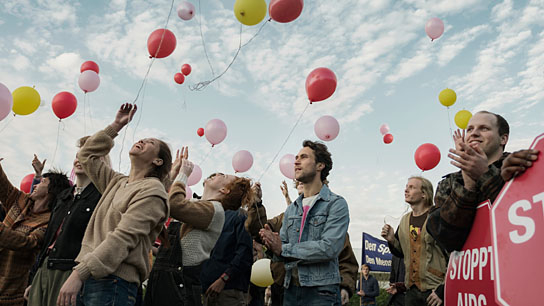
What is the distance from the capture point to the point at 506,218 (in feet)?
3.95

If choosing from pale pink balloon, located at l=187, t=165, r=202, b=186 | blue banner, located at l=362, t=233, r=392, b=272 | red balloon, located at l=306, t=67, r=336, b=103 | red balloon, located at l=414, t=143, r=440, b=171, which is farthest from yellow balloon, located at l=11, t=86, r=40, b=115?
blue banner, located at l=362, t=233, r=392, b=272

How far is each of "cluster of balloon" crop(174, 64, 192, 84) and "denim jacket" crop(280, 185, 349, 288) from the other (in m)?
5.52

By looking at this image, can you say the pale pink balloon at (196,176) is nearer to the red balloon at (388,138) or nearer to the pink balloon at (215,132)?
the pink balloon at (215,132)

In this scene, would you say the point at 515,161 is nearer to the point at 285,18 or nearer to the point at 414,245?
the point at 414,245

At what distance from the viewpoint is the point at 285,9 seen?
472 cm

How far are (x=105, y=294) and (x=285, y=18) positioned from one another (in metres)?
3.88

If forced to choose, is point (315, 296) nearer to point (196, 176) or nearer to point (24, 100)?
point (196, 176)

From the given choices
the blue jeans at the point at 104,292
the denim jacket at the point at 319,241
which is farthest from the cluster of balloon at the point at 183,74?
the blue jeans at the point at 104,292

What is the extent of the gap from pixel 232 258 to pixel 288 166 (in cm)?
309

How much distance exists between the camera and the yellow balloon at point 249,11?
15.7ft

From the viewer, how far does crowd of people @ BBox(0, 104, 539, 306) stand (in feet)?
6.05

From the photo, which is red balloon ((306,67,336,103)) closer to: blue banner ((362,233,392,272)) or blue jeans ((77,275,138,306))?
blue jeans ((77,275,138,306))

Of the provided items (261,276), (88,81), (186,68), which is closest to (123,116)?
(261,276)

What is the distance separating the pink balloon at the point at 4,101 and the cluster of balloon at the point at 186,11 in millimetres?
2840
